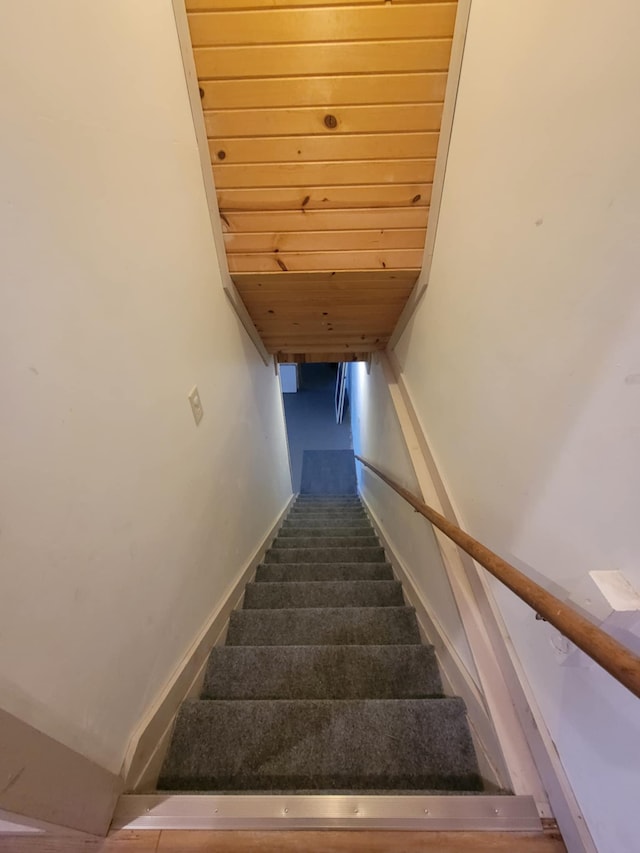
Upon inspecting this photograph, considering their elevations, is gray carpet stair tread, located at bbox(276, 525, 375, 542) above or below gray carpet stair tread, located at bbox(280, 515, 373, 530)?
below

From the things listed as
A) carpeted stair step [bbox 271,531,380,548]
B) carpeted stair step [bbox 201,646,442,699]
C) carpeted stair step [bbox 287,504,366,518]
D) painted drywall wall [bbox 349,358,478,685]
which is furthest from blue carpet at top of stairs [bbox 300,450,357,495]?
carpeted stair step [bbox 201,646,442,699]

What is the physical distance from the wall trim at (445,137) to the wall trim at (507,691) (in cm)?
99

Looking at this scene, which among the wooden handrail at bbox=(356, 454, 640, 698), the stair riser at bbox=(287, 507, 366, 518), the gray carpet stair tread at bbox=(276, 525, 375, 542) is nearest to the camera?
the wooden handrail at bbox=(356, 454, 640, 698)

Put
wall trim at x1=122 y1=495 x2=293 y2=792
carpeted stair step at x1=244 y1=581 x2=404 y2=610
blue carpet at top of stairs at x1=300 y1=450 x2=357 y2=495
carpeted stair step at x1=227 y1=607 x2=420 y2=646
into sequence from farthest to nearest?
blue carpet at top of stairs at x1=300 y1=450 x2=357 y2=495
carpeted stair step at x1=244 y1=581 x2=404 y2=610
carpeted stair step at x1=227 y1=607 x2=420 y2=646
wall trim at x1=122 y1=495 x2=293 y2=792

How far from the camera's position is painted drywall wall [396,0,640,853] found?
0.53m

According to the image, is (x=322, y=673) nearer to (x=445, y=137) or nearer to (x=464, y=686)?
(x=464, y=686)

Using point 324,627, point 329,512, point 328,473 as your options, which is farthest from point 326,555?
point 328,473

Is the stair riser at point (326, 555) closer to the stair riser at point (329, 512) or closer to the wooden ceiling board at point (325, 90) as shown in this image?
the stair riser at point (329, 512)

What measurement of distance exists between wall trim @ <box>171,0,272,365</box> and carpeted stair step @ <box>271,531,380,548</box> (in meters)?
1.89

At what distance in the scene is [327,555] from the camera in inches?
92.1

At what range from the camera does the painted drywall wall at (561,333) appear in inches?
20.8

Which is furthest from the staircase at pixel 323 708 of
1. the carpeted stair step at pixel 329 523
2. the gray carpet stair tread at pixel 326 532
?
the carpeted stair step at pixel 329 523

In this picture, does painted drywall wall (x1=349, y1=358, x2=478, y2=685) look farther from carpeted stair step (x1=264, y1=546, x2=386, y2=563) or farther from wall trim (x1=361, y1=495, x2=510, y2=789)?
carpeted stair step (x1=264, y1=546, x2=386, y2=563)

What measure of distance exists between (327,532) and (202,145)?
283cm
